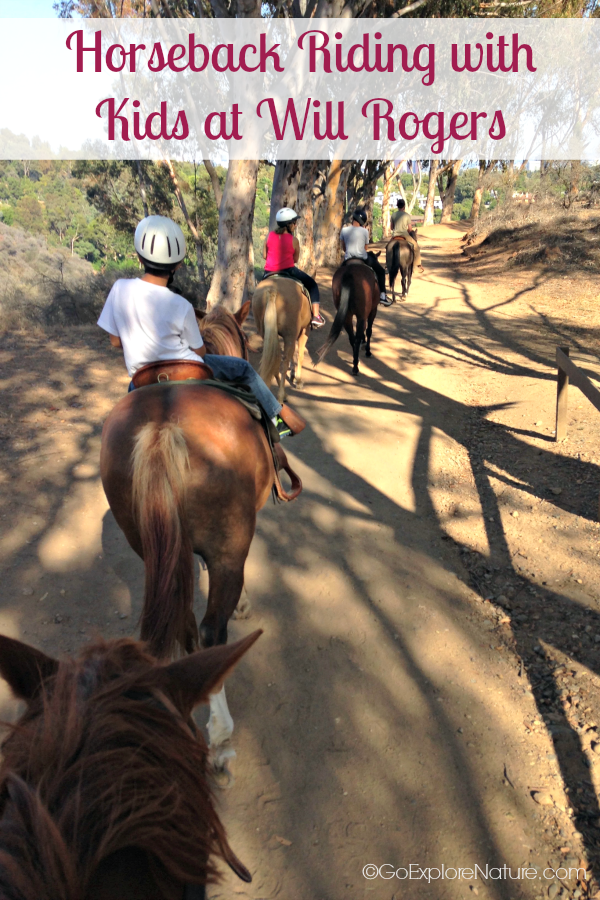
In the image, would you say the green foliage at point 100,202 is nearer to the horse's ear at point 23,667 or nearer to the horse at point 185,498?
the horse at point 185,498

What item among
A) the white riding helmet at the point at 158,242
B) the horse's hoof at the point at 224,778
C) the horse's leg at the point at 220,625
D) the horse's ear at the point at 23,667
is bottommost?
the horse's hoof at the point at 224,778

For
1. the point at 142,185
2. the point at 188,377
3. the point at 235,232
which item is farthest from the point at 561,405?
the point at 142,185

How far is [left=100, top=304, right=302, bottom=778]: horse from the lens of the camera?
2488mm

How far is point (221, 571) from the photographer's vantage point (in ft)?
9.75

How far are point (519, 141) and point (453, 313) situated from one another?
35.2m

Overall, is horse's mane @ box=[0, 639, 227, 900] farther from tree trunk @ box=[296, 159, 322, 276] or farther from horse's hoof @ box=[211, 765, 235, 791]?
tree trunk @ box=[296, 159, 322, 276]

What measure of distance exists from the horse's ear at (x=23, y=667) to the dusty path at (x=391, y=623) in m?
1.82

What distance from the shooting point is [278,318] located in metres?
8.38

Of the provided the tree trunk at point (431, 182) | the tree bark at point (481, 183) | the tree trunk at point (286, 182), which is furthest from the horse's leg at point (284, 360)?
the tree trunk at point (431, 182)

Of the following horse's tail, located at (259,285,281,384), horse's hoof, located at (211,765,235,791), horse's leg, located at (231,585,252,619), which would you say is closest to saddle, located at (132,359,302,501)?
horse's leg, located at (231,585,252,619)

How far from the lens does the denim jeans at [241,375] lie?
11.5 feet

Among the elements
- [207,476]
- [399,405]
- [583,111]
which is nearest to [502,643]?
[207,476]

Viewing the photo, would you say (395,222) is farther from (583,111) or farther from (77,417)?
(583,111)

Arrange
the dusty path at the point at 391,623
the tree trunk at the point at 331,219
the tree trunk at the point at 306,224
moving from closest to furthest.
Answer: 1. the dusty path at the point at 391,623
2. the tree trunk at the point at 306,224
3. the tree trunk at the point at 331,219
